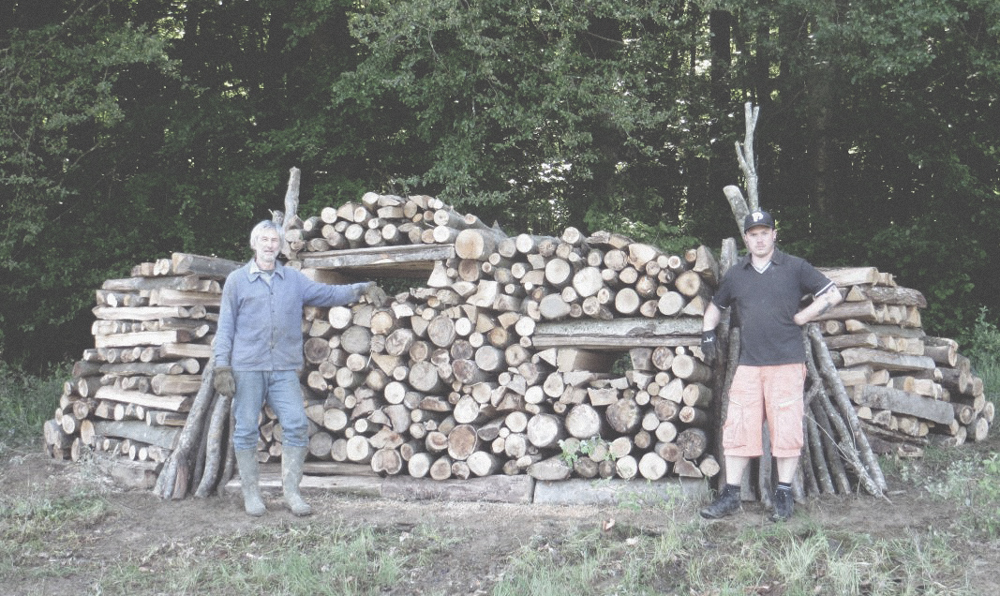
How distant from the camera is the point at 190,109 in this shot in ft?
39.6

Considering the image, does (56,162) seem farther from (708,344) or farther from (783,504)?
(783,504)

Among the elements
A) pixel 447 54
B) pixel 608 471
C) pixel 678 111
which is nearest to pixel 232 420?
pixel 608 471

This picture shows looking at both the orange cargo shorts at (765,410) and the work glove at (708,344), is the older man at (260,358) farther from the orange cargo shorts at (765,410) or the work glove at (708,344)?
the orange cargo shorts at (765,410)

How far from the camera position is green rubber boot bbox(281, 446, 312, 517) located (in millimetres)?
6422

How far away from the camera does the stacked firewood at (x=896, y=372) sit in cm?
723

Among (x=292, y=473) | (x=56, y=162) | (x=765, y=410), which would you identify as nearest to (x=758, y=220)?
(x=765, y=410)

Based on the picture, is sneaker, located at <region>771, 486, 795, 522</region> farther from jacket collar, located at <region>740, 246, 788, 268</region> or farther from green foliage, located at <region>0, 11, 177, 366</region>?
green foliage, located at <region>0, 11, 177, 366</region>

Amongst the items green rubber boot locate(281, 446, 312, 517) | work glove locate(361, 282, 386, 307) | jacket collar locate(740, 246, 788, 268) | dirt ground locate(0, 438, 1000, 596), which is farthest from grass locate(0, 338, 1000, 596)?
work glove locate(361, 282, 386, 307)

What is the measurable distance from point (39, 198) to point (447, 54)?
527 centimetres

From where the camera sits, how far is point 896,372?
780cm

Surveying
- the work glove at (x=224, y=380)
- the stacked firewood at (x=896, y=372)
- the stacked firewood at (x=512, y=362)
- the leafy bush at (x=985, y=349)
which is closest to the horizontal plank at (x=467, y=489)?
the stacked firewood at (x=512, y=362)

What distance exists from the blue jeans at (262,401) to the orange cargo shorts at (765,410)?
119 inches

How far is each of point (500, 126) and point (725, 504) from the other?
6483 millimetres

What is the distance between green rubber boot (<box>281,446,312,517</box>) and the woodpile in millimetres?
554
